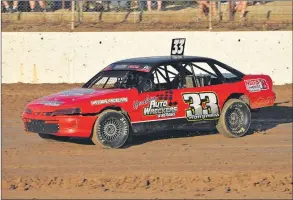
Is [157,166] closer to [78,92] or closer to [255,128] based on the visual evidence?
[78,92]

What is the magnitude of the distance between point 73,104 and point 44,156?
34.7 inches

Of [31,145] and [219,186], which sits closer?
[219,186]

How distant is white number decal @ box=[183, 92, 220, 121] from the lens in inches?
507

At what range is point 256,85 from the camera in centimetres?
1373

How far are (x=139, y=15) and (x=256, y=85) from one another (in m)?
8.92

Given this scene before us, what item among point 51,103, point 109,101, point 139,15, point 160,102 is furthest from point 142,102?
point 139,15

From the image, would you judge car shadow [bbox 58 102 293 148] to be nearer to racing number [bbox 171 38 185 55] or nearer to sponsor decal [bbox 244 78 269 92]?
sponsor decal [bbox 244 78 269 92]

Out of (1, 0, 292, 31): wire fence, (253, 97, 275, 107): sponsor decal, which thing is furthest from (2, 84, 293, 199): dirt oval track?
(1, 0, 292, 31): wire fence

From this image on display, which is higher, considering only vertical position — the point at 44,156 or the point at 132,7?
the point at 132,7

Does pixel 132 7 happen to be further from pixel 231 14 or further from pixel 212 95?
pixel 212 95

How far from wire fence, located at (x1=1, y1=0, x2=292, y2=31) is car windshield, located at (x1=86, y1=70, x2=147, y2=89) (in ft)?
28.2

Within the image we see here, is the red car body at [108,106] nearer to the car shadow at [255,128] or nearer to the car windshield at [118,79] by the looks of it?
the car windshield at [118,79]

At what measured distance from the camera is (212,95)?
13.1m

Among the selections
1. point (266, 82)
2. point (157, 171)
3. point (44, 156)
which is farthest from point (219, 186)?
point (266, 82)
